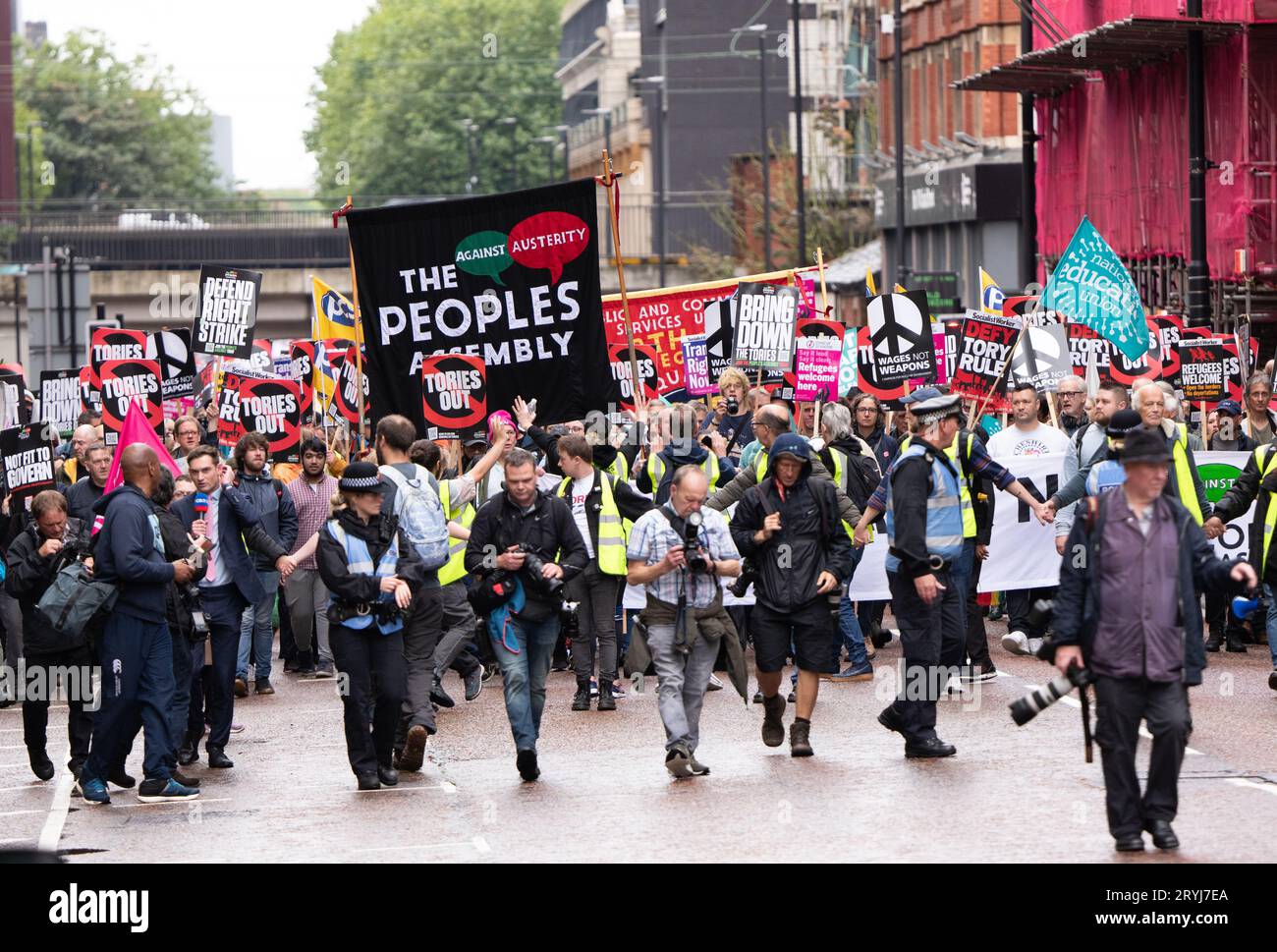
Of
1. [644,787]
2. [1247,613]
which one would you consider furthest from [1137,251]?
[644,787]

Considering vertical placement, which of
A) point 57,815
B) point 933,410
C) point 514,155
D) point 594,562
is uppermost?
point 514,155

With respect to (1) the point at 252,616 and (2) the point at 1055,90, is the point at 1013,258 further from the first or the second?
(1) the point at 252,616

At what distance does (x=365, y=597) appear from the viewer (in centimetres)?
1188

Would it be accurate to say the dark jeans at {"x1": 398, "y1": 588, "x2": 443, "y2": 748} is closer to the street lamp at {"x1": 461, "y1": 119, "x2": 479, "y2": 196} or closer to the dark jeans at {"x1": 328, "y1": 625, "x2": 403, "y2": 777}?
the dark jeans at {"x1": 328, "y1": 625, "x2": 403, "y2": 777}

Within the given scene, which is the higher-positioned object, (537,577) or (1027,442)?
(1027,442)

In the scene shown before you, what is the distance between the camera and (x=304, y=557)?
15.9 meters

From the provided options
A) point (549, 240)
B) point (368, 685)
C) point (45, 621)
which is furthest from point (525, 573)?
point (549, 240)

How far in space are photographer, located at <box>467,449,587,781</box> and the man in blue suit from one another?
170 cm

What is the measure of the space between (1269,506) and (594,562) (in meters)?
4.18

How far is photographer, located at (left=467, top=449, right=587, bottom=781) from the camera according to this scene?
1238 cm

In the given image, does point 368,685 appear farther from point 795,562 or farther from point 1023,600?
point 1023,600

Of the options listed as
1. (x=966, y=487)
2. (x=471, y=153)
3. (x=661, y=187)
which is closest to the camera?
(x=966, y=487)

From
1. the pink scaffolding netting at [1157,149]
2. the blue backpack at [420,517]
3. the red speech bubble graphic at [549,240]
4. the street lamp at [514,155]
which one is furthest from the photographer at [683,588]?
the street lamp at [514,155]

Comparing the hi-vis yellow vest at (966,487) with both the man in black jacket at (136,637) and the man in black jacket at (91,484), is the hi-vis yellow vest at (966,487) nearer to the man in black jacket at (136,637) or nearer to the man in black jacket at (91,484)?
the man in black jacket at (136,637)
